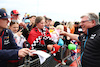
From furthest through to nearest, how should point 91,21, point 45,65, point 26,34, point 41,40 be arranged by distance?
1. point 26,34
2. point 41,40
3. point 45,65
4. point 91,21

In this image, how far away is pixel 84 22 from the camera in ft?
8.15

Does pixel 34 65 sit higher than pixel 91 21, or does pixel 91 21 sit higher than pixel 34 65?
pixel 91 21

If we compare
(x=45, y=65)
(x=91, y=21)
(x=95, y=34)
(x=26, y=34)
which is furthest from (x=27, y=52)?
(x=26, y=34)

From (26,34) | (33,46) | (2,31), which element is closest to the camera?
(2,31)

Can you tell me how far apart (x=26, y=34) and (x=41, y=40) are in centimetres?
59

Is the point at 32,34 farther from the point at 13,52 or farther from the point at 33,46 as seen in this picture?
the point at 13,52

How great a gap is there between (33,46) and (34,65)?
60 centimetres

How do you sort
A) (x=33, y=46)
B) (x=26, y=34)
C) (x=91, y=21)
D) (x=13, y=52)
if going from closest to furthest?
(x=13, y=52) → (x=91, y=21) → (x=33, y=46) → (x=26, y=34)

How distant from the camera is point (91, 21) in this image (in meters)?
2.39

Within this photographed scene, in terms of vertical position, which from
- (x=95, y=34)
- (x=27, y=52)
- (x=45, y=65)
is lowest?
(x=45, y=65)

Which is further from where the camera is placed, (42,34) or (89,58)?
(42,34)

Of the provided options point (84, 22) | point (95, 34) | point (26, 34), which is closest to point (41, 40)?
point (26, 34)

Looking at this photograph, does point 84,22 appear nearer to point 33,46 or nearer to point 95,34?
point 95,34

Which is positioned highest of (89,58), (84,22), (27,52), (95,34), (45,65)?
(84,22)
